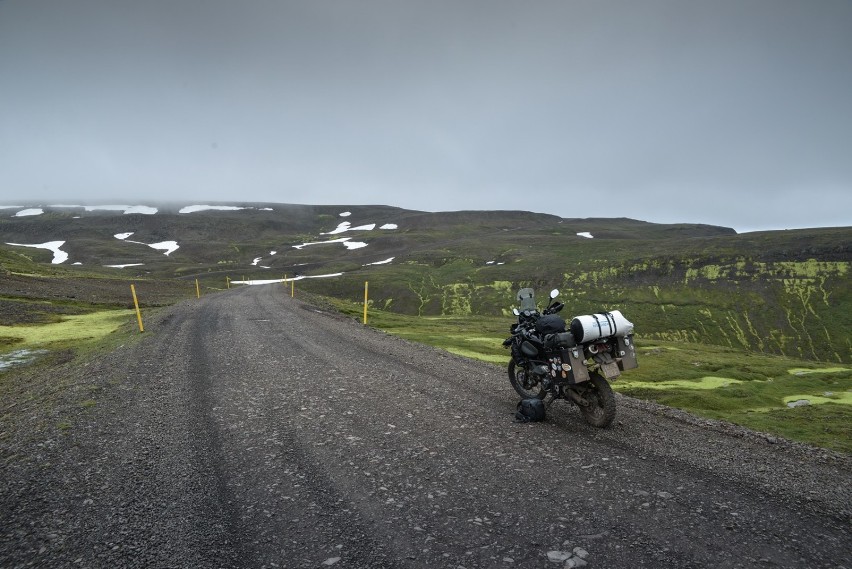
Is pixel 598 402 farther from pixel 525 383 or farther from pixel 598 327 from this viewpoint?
pixel 525 383

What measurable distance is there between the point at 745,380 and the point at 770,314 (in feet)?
302

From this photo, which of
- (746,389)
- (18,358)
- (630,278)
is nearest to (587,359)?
(746,389)

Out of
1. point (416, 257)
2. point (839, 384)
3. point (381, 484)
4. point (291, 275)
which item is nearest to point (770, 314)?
point (839, 384)

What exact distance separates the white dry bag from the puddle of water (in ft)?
64.6

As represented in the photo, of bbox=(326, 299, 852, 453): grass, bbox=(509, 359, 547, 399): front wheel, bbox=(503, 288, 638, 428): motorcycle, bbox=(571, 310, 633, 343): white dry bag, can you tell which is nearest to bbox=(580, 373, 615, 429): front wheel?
bbox=(503, 288, 638, 428): motorcycle

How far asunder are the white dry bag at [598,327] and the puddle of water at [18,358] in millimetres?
19705

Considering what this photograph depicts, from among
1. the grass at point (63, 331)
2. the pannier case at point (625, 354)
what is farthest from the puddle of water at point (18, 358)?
the pannier case at point (625, 354)

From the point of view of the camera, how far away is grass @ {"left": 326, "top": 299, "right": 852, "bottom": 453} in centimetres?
1136

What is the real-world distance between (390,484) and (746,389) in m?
19.8

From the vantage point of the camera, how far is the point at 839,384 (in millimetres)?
22578

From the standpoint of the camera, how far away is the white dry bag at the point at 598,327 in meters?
9.06

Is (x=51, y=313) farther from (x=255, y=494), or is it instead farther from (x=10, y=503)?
(x=255, y=494)

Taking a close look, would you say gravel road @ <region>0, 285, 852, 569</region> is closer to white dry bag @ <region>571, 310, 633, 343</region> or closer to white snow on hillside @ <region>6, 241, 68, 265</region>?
white dry bag @ <region>571, 310, 633, 343</region>

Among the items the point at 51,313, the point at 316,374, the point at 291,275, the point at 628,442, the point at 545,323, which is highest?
the point at 545,323
